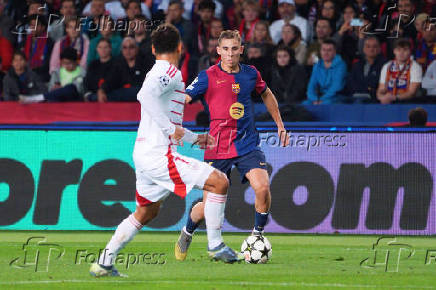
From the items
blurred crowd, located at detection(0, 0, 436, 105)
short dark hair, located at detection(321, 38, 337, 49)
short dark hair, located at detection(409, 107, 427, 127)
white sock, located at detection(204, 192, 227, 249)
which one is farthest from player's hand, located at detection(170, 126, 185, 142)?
short dark hair, located at detection(321, 38, 337, 49)

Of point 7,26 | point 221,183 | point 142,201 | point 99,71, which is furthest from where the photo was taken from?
point 7,26

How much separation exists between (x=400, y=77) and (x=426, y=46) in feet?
3.05

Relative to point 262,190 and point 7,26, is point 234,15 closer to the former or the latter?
point 7,26

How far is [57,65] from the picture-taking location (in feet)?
56.0

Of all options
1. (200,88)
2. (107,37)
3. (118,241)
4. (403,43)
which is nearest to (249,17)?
(107,37)

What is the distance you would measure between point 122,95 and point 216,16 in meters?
2.45

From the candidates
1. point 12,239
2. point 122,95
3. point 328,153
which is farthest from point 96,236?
point 122,95

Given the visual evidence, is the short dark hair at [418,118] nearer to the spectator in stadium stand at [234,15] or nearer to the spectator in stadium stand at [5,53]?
the spectator in stadium stand at [234,15]

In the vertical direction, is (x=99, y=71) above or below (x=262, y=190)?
above

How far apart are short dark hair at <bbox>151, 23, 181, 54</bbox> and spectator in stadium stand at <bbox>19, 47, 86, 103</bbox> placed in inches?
345

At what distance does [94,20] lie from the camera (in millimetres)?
17578

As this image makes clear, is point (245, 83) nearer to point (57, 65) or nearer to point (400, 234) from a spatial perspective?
point (400, 234)

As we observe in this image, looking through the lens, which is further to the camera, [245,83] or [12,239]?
[12,239]

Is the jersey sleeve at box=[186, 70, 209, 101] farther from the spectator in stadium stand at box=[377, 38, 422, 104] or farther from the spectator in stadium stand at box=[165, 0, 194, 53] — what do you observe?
the spectator in stadium stand at box=[165, 0, 194, 53]
